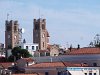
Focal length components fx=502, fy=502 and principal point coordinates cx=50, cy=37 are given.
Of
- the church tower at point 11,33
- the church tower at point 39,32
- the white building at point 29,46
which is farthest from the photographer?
the church tower at point 11,33

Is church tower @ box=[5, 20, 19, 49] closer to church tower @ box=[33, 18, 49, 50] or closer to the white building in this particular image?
church tower @ box=[33, 18, 49, 50]

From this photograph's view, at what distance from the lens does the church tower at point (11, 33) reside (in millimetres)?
126688

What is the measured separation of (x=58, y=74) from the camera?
59.7 meters

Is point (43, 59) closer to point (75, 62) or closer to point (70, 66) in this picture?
point (75, 62)

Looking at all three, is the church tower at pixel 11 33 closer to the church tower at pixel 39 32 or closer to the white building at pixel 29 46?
the church tower at pixel 39 32

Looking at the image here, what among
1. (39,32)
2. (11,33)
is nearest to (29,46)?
(39,32)

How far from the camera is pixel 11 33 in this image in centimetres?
12838

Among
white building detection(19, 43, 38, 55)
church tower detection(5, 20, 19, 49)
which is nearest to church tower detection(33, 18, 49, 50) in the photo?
church tower detection(5, 20, 19, 49)

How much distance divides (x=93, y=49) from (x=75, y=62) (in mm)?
3852

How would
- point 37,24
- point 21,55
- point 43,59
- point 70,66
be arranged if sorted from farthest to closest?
1. point 37,24
2. point 21,55
3. point 43,59
4. point 70,66

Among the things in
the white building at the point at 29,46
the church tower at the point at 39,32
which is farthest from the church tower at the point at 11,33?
the white building at the point at 29,46

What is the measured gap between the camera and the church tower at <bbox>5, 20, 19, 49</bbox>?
12669 centimetres

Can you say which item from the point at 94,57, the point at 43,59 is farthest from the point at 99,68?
the point at 43,59

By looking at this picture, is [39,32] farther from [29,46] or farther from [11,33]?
[29,46]
